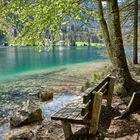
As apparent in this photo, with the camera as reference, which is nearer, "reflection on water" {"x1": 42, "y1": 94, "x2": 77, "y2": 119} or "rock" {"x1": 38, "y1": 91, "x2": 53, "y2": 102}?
"reflection on water" {"x1": 42, "y1": 94, "x2": 77, "y2": 119}

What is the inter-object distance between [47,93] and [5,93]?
13.0 ft

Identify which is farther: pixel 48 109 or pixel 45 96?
pixel 45 96

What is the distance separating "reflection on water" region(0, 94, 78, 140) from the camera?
10359 millimetres

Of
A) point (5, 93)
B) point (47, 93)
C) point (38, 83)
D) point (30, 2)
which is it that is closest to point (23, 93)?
point (5, 93)

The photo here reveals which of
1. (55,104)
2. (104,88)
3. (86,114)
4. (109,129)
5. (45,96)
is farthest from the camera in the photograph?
(45,96)

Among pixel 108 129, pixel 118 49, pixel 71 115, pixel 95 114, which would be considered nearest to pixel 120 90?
pixel 118 49

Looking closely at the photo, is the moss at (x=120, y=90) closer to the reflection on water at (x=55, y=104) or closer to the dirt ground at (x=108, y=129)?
the dirt ground at (x=108, y=129)

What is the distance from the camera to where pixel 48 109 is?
13156 millimetres

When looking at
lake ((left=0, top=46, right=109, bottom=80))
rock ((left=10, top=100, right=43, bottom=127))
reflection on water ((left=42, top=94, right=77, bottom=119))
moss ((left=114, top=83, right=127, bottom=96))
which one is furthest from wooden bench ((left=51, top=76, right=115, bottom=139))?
lake ((left=0, top=46, right=109, bottom=80))

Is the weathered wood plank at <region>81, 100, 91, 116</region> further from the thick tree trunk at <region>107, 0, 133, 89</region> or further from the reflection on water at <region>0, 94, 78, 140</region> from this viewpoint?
the thick tree trunk at <region>107, 0, 133, 89</region>

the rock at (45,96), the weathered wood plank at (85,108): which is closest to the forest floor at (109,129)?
the weathered wood plank at (85,108)

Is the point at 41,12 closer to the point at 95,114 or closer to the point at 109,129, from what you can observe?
the point at 95,114

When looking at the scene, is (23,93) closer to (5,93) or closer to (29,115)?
(5,93)

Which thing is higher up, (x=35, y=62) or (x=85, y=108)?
(x=85, y=108)
